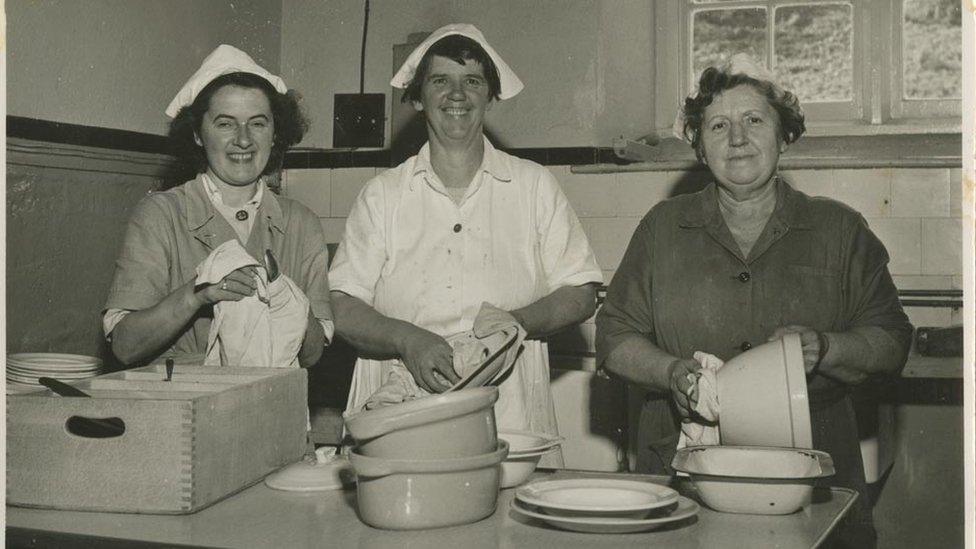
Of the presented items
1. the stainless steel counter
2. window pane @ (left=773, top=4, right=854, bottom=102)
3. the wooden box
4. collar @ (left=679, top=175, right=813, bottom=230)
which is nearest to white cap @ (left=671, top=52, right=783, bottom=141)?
collar @ (left=679, top=175, right=813, bottom=230)

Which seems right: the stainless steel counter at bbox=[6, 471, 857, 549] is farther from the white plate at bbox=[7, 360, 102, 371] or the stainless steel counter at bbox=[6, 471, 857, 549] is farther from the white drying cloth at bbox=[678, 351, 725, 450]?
the white plate at bbox=[7, 360, 102, 371]

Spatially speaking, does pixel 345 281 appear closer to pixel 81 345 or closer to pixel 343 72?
pixel 81 345

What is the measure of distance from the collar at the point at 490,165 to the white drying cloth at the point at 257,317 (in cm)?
A: 48

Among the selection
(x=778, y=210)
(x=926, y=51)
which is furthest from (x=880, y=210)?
(x=778, y=210)

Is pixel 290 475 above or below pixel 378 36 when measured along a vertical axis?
below

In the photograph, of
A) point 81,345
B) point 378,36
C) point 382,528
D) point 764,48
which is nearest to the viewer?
point 382,528

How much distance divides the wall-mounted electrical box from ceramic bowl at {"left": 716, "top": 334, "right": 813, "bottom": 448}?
2249 mm

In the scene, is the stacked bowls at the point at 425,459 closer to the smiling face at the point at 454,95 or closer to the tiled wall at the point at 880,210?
the smiling face at the point at 454,95

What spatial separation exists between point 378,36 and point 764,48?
4.26ft

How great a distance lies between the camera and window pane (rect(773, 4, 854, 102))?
10.4 ft

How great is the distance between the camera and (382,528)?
1285mm

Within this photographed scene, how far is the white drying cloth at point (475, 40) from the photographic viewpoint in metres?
2.07

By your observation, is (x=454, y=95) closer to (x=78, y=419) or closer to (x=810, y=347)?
(x=810, y=347)

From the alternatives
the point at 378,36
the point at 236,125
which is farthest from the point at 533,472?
the point at 378,36
